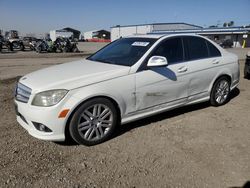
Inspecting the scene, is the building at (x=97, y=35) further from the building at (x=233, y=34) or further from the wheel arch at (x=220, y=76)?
the wheel arch at (x=220, y=76)

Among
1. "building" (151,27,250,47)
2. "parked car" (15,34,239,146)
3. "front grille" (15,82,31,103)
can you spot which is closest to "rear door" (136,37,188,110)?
"parked car" (15,34,239,146)

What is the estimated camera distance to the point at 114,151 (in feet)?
13.6

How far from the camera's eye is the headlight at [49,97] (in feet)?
12.9

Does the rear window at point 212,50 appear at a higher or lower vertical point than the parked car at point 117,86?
higher

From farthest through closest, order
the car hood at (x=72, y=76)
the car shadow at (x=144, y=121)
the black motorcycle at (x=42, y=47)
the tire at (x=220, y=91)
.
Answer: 1. the black motorcycle at (x=42, y=47)
2. the tire at (x=220, y=91)
3. the car shadow at (x=144, y=121)
4. the car hood at (x=72, y=76)

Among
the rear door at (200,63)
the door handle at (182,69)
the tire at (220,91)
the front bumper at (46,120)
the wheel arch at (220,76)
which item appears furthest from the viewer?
the tire at (220,91)

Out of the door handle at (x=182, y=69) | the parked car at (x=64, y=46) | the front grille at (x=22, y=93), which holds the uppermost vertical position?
the door handle at (x=182, y=69)

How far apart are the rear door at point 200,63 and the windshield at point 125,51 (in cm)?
87

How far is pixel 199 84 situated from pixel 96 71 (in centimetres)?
222

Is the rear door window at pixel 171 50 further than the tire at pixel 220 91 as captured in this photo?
No

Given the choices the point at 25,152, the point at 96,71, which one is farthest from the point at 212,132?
the point at 25,152

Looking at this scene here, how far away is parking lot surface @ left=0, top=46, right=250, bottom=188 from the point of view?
11.3 ft

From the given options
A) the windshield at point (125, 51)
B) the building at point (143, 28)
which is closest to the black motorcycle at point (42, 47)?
the windshield at point (125, 51)

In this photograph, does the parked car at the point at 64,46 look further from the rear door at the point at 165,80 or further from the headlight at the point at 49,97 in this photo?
the headlight at the point at 49,97
